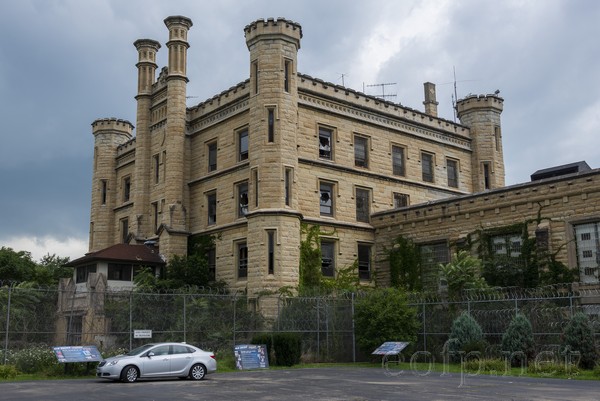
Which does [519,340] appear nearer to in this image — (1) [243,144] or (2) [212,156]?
(1) [243,144]

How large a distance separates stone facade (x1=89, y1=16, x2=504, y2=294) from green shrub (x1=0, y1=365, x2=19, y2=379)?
13216 millimetres

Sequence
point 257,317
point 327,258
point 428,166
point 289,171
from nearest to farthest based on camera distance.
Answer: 1. point 257,317
2. point 289,171
3. point 327,258
4. point 428,166

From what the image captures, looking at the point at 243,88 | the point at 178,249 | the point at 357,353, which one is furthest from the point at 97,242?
the point at 357,353

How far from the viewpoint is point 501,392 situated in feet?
55.6

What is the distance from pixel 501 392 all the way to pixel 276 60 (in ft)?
74.9

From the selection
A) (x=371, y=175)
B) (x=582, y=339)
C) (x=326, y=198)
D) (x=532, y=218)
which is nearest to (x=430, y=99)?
(x=371, y=175)

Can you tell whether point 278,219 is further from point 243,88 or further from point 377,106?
point 377,106

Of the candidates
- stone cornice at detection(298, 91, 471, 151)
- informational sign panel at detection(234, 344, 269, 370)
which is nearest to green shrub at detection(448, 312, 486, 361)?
Result: informational sign panel at detection(234, 344, 269, 370)

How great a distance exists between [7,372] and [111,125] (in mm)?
31846

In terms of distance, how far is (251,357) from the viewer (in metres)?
26.8

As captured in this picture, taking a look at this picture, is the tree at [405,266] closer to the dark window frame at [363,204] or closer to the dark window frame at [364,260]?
the dark window frame at [364,260]

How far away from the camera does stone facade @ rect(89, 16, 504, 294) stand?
112ft

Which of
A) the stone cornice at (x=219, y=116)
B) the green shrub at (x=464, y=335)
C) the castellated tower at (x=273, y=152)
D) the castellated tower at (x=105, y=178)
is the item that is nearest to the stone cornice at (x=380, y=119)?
the castellated tower at (x=273, y=152)

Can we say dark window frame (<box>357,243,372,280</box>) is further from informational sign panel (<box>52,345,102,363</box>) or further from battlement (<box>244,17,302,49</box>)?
informational sign panel (<box>52,345,102,363</box>)
